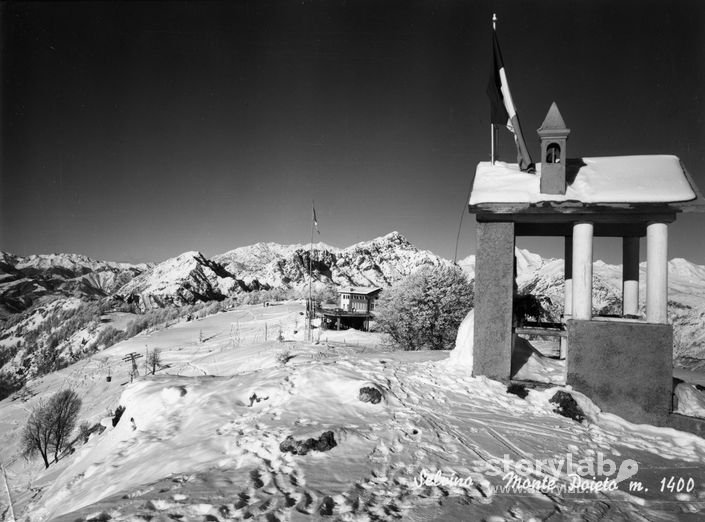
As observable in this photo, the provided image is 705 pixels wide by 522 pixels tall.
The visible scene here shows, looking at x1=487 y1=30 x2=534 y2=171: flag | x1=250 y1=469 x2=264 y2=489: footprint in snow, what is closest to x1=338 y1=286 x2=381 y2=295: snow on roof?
x1=487 y1=30 x2=534 y2=171: flag

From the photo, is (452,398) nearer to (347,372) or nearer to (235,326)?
(347,372)

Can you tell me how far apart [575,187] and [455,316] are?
45.9 ft

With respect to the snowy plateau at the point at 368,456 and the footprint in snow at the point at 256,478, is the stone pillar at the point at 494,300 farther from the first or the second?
the footprint in snow at the point at 256,478

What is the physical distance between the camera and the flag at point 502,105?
34.1 feet

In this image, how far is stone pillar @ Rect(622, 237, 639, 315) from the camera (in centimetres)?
1136

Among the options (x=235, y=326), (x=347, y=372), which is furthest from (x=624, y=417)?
(x=235, y=326)

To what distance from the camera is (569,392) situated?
841 centimetres

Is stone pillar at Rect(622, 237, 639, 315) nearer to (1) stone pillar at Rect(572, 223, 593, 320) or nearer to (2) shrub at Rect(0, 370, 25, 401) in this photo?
(1) stone pillar at Rect(572, 223, 593, 320)

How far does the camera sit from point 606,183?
9172 millimetres

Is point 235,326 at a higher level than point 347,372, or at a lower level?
lower

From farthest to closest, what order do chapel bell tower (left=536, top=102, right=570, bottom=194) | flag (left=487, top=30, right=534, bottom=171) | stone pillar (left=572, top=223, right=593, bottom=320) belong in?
1. flag (left=487, top=30, right=534, bottom=171)
2. chapel bell tower (left=536, top=102, right=570, bottom=194)
3. stone pillar (left=572, top=223, right=593, bottom=320)

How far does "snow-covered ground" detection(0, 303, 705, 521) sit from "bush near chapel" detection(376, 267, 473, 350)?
1096cm

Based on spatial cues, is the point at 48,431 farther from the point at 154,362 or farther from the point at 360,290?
the point at 360,290

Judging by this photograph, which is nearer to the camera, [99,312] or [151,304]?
[99,312]
